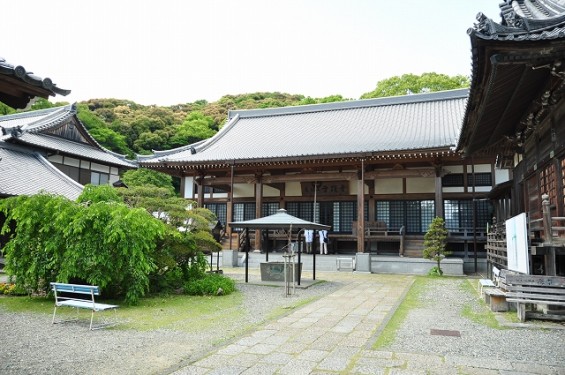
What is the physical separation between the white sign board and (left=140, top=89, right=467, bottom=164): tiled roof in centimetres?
867

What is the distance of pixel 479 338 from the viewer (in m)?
6.07

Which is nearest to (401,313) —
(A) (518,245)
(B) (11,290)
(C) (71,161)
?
(A) (518,245)

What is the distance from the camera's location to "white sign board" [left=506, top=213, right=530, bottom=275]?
7262mm

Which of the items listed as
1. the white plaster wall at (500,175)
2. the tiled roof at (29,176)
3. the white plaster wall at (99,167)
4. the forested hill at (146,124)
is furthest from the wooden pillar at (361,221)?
the forested hill at (146,124)

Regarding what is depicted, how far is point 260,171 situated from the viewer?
20781 millimetres

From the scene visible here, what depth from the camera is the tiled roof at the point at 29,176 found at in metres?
18.4

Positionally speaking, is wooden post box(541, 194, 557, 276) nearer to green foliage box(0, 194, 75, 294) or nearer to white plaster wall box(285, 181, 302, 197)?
green foliage box(0, 194, 75, 294)

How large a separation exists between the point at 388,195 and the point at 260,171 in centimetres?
626

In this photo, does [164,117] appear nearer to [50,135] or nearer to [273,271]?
[50,135]

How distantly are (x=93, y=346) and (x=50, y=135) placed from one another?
847 inches

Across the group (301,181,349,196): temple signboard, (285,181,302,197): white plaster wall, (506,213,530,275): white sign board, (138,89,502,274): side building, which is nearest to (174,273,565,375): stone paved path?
(506,213,530,275): white sign board

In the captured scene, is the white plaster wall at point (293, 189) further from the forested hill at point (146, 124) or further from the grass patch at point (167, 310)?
the forested hill at point (146, 124)

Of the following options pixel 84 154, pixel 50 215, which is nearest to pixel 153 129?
pixel 84 154

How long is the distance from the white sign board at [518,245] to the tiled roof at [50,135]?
21059mm
